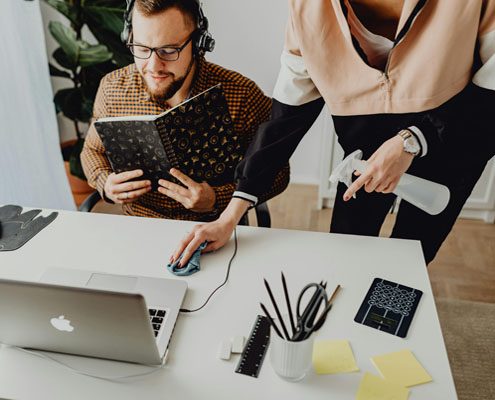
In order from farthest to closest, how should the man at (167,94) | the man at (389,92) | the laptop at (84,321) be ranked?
1. the man at (167,94)
2. the man at (389,92)
3. the laptop at (84,321)

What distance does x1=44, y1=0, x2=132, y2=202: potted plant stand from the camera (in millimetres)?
2168

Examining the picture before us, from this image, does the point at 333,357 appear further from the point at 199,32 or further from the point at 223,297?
the point at 199,32

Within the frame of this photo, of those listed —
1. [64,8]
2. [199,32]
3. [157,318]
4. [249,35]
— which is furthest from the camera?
[249,35]

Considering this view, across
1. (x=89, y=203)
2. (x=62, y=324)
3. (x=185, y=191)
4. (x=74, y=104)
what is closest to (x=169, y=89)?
(x=185, y=191)

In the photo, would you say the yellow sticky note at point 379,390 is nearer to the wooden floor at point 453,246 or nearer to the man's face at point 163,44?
the man's face at point 163,44

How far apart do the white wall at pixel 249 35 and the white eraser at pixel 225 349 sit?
1815 mm

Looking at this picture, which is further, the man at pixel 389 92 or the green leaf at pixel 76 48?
the green leaf at pixel 76 48

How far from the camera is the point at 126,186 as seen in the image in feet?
4.66

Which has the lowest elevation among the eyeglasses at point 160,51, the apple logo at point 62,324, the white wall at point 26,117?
the white wall at point 26,117

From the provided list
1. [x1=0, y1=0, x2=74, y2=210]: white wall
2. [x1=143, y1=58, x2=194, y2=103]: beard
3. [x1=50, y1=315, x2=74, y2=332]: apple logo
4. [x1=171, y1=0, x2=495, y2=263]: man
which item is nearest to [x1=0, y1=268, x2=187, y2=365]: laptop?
[x1=50, y1=315, x2=74, y2=332]: apple logo

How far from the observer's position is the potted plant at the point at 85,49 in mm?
2168

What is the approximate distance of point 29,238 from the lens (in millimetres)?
1274

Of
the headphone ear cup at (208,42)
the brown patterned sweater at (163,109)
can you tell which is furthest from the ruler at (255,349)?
the headphone ear cup at (208,42)

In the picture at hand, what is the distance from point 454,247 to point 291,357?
5.86ft
